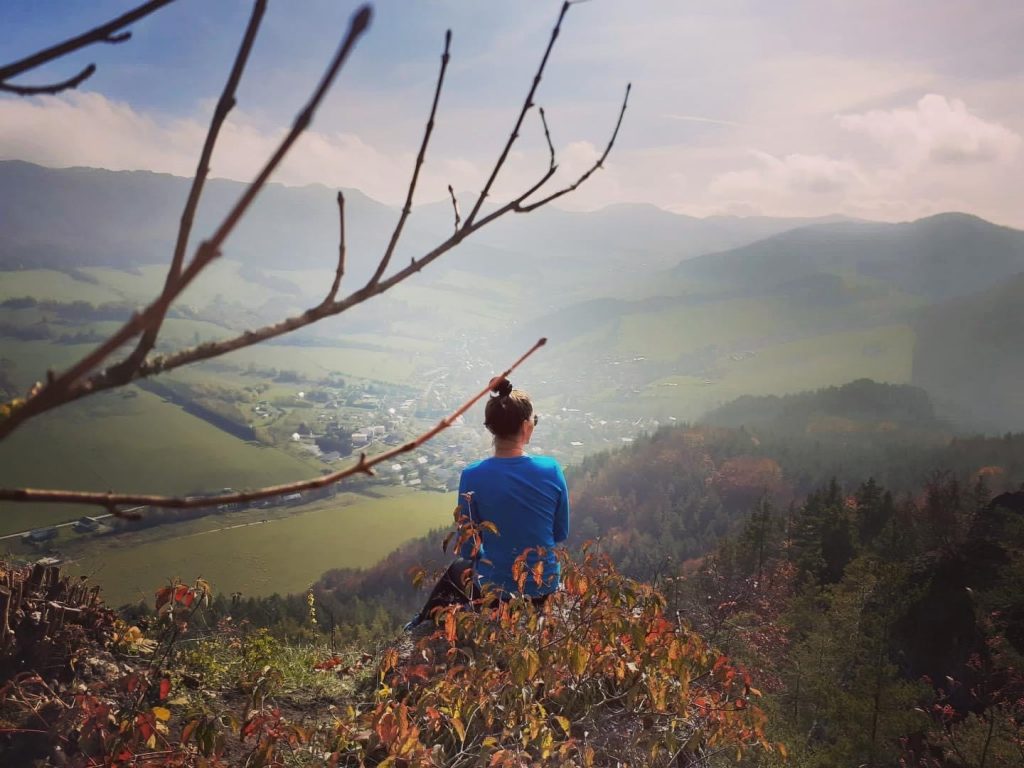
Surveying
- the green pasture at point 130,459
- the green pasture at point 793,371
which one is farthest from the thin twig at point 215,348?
the green pasture at point 793,371

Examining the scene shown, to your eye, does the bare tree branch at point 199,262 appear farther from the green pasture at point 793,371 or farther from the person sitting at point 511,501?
the green pasture at point 793,371

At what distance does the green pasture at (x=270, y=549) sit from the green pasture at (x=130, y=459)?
6661 mm

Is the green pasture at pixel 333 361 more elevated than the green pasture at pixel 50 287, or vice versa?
the green pasture at pixel 50 287

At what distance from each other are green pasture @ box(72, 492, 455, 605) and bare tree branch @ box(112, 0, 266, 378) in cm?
6580

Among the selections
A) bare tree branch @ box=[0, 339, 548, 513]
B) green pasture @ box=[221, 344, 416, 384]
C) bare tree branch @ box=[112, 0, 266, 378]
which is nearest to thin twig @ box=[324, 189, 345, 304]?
bare tree branch @ box=[112, 0, 266, 378]

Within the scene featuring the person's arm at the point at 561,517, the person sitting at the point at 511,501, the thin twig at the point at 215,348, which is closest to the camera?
the thin twig at the point at 215,348

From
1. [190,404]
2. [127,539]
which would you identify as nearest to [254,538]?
[127,539]

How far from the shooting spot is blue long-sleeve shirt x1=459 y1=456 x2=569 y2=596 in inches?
151

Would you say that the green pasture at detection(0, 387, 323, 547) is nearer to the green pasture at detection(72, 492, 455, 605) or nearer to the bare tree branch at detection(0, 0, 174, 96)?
the green pasture at detection(72, 492, 455, 605)

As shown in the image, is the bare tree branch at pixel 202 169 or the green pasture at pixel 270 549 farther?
the green pasture at pixel 270 549

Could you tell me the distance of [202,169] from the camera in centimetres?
76

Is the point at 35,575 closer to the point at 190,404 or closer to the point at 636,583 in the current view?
the point at 636,583

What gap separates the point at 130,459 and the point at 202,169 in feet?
362

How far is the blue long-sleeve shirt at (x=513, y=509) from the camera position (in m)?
3.84
